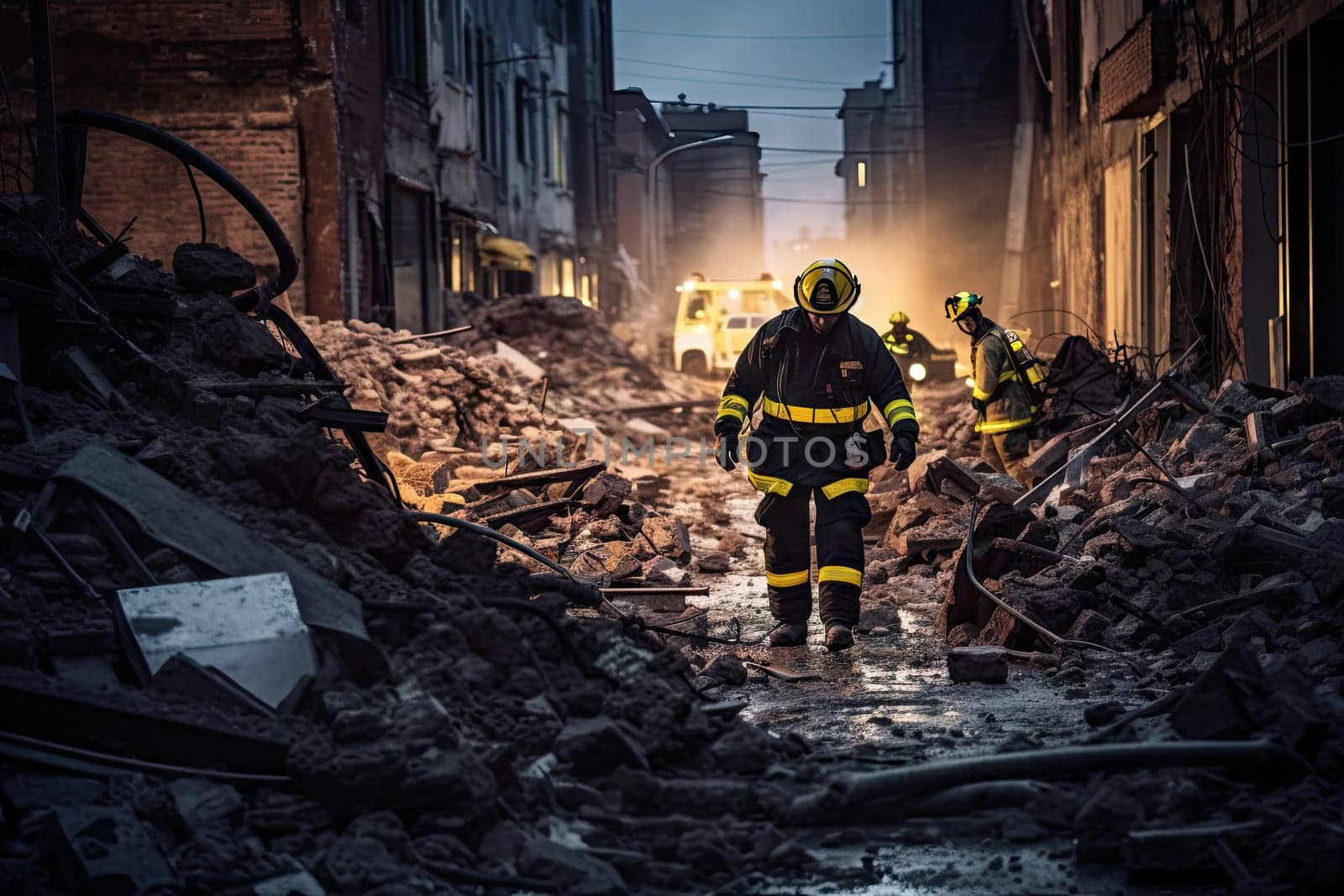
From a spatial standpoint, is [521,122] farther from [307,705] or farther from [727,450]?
[307,705]

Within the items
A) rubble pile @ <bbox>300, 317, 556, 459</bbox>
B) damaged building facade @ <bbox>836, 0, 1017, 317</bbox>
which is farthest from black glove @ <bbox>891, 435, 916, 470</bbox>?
damaged building facade @ <bbox>836, 0, 1017, 317</bbox>

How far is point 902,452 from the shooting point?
7023 mm

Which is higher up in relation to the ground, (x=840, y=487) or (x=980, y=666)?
(x=840, y=487)

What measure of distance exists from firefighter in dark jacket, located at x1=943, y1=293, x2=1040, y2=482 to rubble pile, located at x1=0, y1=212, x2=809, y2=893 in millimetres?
6115

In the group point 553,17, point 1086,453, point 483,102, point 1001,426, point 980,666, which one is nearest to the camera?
point 980,666

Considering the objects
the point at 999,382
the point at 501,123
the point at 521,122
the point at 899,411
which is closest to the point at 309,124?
the point at 999,382

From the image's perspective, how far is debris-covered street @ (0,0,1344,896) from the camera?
361 cm

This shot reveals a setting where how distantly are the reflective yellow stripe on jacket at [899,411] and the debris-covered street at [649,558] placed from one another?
18 mm

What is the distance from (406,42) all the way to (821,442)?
16097 millimetres

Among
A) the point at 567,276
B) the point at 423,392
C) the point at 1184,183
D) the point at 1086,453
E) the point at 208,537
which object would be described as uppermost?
the point at 567,276

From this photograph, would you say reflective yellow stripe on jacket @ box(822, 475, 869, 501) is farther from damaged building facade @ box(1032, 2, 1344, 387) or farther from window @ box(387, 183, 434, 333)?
window @ box(387, 183, 434, 333)

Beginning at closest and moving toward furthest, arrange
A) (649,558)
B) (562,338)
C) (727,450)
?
1. (727,450)
2. (649,558)
3. (562,338)

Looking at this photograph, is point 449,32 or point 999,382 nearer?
point 999,382

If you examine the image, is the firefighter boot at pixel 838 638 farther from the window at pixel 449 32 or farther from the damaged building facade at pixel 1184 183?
the window at pixel 449 32
